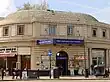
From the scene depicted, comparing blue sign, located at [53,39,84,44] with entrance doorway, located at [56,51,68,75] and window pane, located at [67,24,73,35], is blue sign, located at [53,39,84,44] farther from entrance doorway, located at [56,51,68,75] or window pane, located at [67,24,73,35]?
entrance doorway, located at [56,51,68,75]

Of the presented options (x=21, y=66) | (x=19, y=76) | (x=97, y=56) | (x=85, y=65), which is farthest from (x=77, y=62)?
(x=19, y=76)

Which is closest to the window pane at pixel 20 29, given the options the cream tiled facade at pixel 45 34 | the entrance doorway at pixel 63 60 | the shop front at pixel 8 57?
the cream tiled facade at pixel 45 34

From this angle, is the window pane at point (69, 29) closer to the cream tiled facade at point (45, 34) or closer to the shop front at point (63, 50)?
the cream tiled facade at point (45, 34)

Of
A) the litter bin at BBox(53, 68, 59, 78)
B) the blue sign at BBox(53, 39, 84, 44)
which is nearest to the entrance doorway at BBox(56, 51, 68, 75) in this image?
the blue sign at BBox(53, 39, 84, 44)

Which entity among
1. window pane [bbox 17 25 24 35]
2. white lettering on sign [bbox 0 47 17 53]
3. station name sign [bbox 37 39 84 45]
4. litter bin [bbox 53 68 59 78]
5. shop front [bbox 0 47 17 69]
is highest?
window pane [bbox 17 25 24 35]

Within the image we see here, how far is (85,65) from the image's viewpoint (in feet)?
199

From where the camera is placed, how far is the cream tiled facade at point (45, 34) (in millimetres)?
58719

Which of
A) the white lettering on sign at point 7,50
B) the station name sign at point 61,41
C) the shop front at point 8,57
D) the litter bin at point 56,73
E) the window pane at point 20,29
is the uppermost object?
the window pane at point 20,29

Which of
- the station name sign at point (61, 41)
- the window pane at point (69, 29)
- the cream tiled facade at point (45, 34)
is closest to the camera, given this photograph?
the station name sign at point (61, 41)

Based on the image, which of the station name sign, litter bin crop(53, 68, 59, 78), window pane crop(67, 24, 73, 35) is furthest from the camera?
window pane crop(67, 24, 73, 35)

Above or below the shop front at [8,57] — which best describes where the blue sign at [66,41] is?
above

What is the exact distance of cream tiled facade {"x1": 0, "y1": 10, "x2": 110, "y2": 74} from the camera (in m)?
58.7

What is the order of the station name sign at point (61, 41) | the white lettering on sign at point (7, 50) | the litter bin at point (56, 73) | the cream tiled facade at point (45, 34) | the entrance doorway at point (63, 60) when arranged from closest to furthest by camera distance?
the litter bin at point (56, 73) → the station name sign at point (61, 41) → the cream tiled facade at point (45, 34) → the white lettering on sign at point (7, 50) → the entrance doorway at point (63, 60)

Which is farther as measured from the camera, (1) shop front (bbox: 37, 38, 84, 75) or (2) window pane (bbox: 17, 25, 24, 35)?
(2) window pane (bbox: 17, 25, 24, 35)
